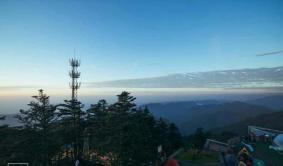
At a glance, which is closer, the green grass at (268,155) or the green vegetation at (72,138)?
the green grass at (268,155)

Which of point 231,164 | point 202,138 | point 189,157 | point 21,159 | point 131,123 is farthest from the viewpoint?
point 202,138

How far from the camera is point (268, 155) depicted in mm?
24922

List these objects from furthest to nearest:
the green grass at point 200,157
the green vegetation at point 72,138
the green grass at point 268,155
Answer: the green grass at point 200,157 < the green vegetation at point 72,138 < the green grass at point 268,155

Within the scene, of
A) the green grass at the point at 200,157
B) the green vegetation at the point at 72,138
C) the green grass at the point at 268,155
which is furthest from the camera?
the green grass at the point at 200,157

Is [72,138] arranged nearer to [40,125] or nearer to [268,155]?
[40,125]

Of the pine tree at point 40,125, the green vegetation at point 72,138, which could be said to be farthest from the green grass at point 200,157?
the pine tree at point 40,125

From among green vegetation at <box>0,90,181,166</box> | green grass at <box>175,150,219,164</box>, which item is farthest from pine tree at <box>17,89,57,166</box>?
green grass at <box>175,150,219,164</box>

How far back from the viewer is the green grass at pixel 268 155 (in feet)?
74.0

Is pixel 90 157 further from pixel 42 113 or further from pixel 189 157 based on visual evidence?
pixel 189 157

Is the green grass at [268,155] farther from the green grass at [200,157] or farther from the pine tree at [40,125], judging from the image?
the pine tree at [40,125]

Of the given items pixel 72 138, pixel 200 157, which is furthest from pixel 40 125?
pixel 200 157

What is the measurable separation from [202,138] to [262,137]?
62.3ft

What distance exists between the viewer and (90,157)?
35.2 m

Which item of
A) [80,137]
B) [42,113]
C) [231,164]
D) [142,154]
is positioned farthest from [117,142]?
[231,164]
